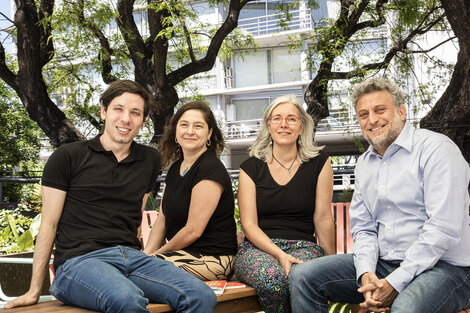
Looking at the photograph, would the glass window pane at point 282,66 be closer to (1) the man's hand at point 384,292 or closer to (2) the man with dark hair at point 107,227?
(2) the man with dark hair at point 107,227

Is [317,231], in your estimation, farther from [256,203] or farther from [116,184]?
[116,184]

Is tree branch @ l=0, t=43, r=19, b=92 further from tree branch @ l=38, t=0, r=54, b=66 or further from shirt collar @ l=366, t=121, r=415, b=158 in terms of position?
shirt collar @ l=366, t=121, r=415, b=158

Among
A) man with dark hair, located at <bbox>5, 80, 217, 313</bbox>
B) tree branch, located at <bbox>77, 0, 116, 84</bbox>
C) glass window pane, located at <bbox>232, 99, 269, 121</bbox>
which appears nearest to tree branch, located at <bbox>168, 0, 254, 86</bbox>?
tree branch, located at <bbox>77, 0, 116, 84</bbox>

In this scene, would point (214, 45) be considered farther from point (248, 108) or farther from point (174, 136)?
point (248, 108)

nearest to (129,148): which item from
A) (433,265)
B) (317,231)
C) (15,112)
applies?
(317,231)

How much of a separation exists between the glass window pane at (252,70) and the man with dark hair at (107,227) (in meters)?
20.5

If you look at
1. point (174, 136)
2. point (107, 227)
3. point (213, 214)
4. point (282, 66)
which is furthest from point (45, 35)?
point (282, 66)

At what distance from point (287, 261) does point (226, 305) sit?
0.45m

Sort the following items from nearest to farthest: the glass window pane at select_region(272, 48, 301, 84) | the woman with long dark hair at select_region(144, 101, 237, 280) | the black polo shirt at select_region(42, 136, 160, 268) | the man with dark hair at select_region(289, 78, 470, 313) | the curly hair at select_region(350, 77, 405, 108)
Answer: the man with dark hair at select_region(289, 78, 470, 313) → the black polo shirt at select_region(42, 136, 160, 268) → the curly hair at select_region(350, 77, 405, 108) → the woman with long dark hair at select_region(144, 101, 237, 280) → the glass window pane at select_region(272, 48, 301, 84)

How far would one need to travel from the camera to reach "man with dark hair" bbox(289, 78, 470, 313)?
248 cm

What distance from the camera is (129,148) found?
2.97 meters

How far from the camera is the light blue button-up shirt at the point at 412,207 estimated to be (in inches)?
98.1

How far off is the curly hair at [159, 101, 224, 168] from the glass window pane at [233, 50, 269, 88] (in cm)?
1978

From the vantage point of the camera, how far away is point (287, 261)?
2.93 meters
